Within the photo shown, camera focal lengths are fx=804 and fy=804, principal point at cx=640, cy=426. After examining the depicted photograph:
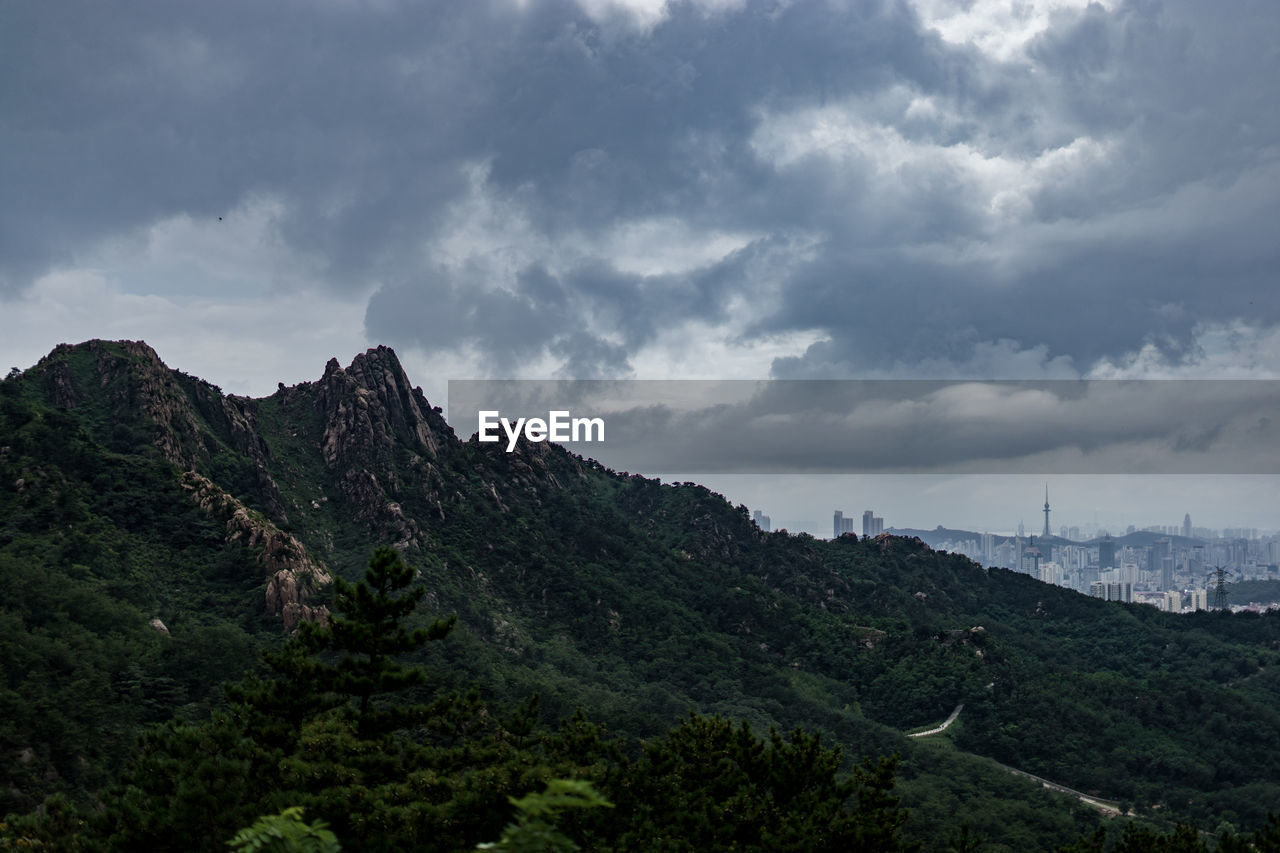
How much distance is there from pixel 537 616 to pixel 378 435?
2934 centimetres

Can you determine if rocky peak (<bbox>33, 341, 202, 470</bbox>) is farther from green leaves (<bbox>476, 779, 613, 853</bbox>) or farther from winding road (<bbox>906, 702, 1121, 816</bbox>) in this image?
winding road (<bbox>906, 702, 1121, 816</bbox>)

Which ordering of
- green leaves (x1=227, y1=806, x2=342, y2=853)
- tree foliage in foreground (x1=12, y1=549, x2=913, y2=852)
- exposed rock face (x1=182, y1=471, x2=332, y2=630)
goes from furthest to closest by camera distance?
exposed rock face (x1=182, y1=471, x2=332, y2=630) < tree foliage in foreground (x1=12, y1=549, x2=913, y2=852) < green leaves (x1=227, y1=806, x2=342, y2=853)

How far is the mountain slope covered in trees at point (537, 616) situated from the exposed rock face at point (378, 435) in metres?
0.35

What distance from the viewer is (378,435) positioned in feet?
311

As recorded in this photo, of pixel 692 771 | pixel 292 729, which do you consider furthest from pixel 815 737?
pixel 292 729

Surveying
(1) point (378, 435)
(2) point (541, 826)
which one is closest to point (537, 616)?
(1) point (378, 435)

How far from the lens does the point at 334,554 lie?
77.9 meters

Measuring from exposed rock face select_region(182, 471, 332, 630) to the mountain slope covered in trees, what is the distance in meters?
0.20

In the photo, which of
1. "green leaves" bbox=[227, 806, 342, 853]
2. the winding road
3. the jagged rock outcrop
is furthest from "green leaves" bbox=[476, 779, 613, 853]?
the winding road

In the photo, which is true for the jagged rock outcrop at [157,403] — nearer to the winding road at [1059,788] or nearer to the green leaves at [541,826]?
the winding road at [1059,788]

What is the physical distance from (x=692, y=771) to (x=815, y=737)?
14.5 ft

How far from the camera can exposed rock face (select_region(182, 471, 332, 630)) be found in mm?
53094

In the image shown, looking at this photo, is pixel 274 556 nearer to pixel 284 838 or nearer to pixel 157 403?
pixel 157 403

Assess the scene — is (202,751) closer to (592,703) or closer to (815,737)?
(815,737)
